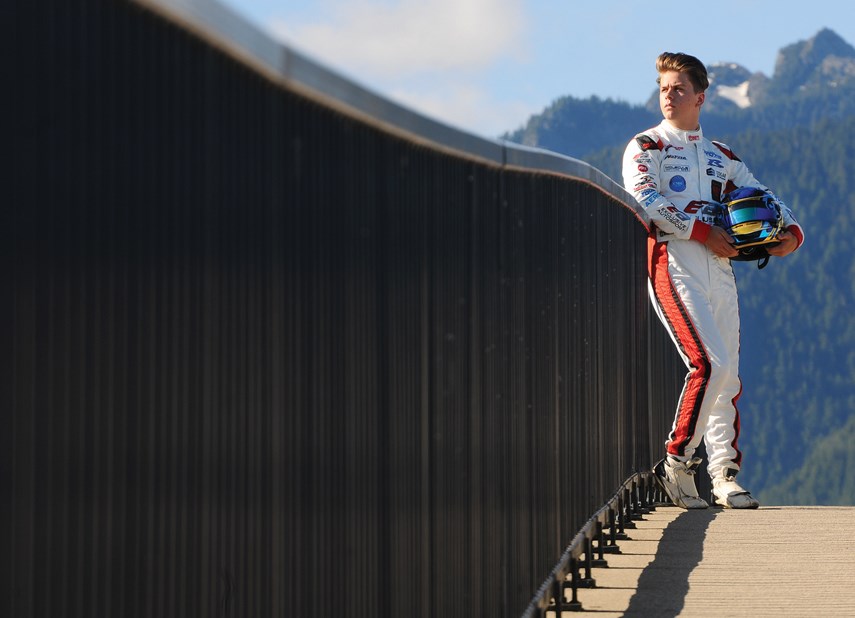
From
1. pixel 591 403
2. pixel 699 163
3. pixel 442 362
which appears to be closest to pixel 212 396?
pixel 442 362

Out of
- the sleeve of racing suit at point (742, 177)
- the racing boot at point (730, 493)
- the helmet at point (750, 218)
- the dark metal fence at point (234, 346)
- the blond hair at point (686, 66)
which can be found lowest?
the racing boot at point (730, 493)

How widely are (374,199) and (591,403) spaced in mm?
2892

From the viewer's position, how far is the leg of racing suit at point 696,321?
7.64 m

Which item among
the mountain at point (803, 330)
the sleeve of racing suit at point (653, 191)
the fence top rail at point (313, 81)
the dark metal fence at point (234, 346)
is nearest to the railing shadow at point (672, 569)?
the dark metal fence at point (234, 346)

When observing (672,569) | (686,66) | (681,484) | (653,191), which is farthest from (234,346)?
(686,66)

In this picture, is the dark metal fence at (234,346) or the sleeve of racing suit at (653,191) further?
the sleeve of racing suit at (653,191)

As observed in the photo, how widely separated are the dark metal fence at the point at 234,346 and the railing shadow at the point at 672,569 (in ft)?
3.26

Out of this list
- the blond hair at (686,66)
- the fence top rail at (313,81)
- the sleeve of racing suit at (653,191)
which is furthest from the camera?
the blond hair at (686,66)

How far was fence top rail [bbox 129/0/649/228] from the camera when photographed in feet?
6.48

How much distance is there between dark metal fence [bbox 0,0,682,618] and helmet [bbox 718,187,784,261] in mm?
4023

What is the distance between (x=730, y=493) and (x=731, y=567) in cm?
221

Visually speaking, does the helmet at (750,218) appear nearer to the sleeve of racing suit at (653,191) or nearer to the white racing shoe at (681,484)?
the sleeve of racing suit at (653,191)

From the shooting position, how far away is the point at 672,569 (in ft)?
18.6

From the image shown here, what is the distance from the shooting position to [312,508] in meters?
2.54
